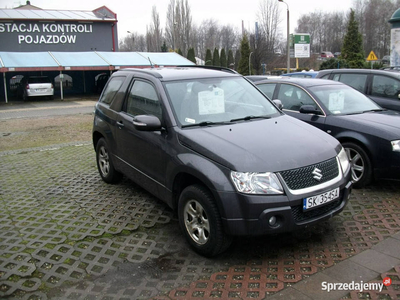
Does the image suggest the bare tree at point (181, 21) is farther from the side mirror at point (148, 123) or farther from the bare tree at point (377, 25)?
the side mirror at point (148, 123)

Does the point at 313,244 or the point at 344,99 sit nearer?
the point at 313,244

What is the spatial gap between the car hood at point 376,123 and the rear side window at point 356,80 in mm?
2431

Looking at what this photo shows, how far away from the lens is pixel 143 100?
5031 mm

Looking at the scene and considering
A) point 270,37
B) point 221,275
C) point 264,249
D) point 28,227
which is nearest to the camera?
point 221,275

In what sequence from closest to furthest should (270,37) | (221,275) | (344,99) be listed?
1. (221,275)
2. (344,99)
3. (270,37)

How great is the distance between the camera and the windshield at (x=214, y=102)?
4.44m

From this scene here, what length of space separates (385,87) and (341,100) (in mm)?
2385

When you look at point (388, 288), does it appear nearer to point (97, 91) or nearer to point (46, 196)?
point (46, 196)

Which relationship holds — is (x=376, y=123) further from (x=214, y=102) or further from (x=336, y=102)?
(x=214, y=102)

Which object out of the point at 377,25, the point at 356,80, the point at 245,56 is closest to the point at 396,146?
the point at 356,80

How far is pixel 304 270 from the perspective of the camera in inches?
140

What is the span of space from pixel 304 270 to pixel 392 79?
20.2ft

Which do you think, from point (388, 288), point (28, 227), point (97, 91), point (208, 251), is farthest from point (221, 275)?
point (97, 91)

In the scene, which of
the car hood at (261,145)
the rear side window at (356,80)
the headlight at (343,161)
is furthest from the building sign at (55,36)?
the headlight at (343,161)
